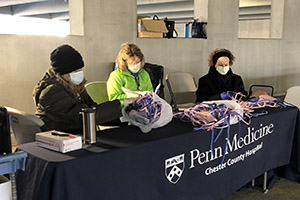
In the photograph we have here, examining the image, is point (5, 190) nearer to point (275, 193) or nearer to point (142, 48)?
point (275, 193)

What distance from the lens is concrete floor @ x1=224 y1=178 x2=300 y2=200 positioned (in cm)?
265

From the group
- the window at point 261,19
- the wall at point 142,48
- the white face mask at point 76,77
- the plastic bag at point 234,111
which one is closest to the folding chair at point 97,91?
the wall at point 142,48

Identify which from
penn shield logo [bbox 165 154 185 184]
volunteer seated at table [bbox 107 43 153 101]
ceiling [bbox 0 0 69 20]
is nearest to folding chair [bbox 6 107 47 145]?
penn shield logo [bbox 165 154 185 184]

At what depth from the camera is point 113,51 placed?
4559 mm

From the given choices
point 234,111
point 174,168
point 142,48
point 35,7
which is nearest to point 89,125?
point 174,168

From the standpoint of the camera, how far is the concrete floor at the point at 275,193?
8.68 ft

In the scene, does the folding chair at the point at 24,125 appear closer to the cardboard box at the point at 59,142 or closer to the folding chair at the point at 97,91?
the cardboard box at the point at 59,142

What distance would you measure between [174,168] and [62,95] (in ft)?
2.54

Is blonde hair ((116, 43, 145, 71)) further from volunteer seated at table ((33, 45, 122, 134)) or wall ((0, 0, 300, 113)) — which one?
wall ((0, 0, 300, 113))

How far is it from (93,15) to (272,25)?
4825mm

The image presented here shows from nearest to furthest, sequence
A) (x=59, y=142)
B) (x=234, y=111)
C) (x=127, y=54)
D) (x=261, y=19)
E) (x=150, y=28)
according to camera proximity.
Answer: (x=59, y=142) < (x=234, y=111) < (x=127, y=54) < (x=150, y=28) < (x=261, y=19)

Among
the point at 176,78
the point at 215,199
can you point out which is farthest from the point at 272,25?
the point at 215,199

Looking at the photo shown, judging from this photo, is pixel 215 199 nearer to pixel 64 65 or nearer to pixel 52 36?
pixel 64 65

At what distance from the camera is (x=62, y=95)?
2.02 m
